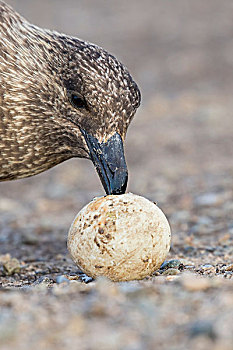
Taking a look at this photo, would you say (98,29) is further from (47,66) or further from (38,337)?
(38,337)

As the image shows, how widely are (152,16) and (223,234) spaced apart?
11718 mm

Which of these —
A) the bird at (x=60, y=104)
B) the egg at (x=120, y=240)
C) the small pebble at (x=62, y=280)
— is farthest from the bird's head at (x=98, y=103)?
the small pebble at (x=62, y=280)

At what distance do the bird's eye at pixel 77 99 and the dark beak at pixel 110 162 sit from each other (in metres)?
0.18

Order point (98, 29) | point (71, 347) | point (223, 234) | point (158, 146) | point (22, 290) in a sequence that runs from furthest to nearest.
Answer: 1. point (98, 29)
2. point (158, 146)
3. point (223, 234)
4. point (22, 290)
5. point (71, 347)

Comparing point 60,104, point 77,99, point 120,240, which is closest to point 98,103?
point 77,99

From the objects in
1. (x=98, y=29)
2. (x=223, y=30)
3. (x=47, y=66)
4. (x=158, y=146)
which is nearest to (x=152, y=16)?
(x=98, y=29)

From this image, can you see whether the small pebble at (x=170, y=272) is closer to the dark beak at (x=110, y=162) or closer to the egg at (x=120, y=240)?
the egg at (x=120, y=240)

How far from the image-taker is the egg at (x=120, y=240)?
3020 mm

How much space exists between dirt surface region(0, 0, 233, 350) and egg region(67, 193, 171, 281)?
0.14 meters

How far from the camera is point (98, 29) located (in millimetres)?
15242

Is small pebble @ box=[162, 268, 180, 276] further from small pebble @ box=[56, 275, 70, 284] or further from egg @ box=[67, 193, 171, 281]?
small pebble @ box=[56, 275, 70, 284]

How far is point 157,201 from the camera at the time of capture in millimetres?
5801

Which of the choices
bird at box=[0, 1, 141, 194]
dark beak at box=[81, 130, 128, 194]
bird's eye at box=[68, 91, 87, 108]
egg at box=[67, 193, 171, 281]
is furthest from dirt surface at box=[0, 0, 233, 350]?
bird's eye at box=[68, 91, 87, 108]

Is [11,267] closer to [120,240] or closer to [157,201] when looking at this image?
[120,240]
